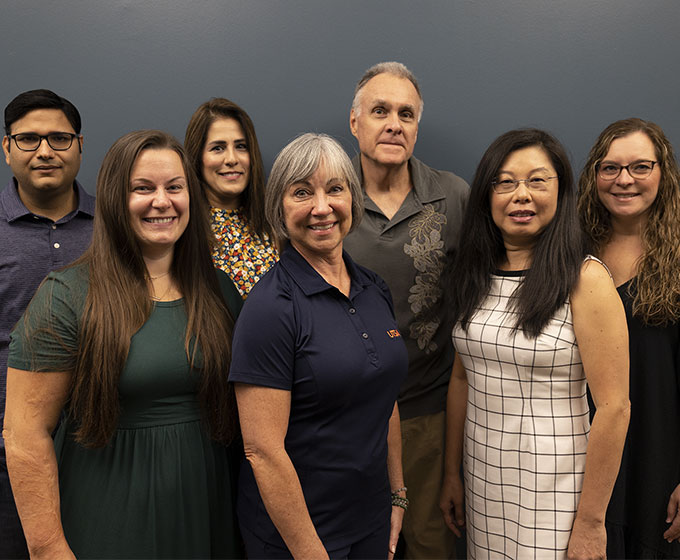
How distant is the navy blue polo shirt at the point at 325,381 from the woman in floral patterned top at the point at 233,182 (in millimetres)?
619

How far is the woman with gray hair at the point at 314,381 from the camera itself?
1272 millimetres

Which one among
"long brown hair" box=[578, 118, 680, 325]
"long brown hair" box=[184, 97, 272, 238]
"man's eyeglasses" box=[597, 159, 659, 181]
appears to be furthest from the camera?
"long brown hair" box=[184, 97, 272, 238]

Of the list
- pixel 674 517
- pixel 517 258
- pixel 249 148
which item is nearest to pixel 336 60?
pixel 249 148

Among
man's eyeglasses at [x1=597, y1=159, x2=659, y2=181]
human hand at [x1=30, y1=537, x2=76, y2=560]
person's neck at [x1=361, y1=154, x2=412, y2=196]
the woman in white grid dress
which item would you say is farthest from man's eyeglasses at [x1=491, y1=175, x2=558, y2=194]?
human hand at [x1=30, y1=537, x2=76, y2=560]

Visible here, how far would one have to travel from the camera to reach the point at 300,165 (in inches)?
53.2

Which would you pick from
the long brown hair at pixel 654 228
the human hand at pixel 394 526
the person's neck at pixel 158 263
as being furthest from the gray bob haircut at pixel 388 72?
the human hand at pixel 394 526

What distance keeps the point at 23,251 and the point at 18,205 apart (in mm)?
185

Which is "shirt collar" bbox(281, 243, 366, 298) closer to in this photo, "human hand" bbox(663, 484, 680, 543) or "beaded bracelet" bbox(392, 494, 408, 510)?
"beaded bracelet" bbox(392, 494, 408, 510)

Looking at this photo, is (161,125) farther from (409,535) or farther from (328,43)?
(409,535)

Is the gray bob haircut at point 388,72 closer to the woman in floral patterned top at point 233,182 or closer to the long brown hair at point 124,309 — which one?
the woman in floral patterned top at point 233,182

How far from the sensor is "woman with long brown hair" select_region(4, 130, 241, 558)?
1283mm

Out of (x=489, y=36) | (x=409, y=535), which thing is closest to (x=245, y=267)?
(x=409, y=535)

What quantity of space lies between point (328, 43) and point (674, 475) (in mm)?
2144

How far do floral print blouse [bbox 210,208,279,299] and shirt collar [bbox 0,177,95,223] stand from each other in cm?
45
